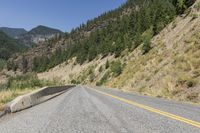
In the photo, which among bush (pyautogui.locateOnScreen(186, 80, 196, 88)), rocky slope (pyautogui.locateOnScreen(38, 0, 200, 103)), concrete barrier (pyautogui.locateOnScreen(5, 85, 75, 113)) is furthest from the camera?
rocky slope (pyautogui.locateOnScreen(38, 0, 200, 103))

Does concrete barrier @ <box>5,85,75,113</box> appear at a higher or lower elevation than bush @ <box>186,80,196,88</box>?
lower

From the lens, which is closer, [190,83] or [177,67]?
[190,83]

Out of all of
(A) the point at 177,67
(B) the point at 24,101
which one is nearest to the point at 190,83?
(A) the point at 177,67

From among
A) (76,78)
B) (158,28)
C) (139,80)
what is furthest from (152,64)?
(76,78)

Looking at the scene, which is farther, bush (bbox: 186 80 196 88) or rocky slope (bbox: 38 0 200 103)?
rocky slope (bbox: 38 0 200 103)

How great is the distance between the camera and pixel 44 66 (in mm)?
187250

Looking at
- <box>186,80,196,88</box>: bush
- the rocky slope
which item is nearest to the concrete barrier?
the rocky slope

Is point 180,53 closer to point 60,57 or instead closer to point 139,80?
point 139,80

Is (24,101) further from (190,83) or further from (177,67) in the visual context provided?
(177,67)

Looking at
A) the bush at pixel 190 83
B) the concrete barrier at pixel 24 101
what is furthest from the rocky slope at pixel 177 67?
the concrete barrier at pixel 24 101

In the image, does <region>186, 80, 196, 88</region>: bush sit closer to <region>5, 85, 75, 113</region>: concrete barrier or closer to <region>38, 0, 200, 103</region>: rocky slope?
<region>38, 0, 200, 103</region>: rocky slope

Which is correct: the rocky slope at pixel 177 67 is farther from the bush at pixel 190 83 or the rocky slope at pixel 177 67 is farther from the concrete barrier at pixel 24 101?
the concrete barrier at pixel 24 101

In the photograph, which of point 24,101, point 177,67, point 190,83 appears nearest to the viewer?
point 24,101

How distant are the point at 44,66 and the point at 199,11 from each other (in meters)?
149
